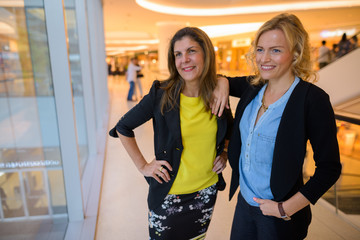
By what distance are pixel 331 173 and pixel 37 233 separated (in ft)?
6.14

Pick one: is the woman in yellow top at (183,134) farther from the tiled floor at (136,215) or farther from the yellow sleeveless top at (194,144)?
the tiled floor at (136,215)

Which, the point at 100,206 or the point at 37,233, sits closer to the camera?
the point at 37,233

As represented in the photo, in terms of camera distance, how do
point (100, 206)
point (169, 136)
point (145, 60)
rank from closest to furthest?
point (169, 136)
point (100, 206)
point (145, 60)

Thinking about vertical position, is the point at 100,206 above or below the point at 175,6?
below

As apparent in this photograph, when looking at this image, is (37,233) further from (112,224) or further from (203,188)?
(203,188)

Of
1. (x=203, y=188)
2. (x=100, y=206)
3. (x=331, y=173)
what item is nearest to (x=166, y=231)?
(x=203, y=188)

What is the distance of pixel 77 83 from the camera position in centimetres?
422

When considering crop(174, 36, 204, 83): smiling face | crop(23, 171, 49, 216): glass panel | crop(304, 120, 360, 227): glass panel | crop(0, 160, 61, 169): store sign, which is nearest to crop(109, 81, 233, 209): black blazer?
crop(174, 36, 204, 83): smiling face

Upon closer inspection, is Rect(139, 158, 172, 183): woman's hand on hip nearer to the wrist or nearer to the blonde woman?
the blonde woman

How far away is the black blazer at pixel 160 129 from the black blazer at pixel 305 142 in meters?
0.35

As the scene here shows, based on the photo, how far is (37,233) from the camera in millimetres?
1735

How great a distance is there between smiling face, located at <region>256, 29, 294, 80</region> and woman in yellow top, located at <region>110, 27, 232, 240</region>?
29 cm

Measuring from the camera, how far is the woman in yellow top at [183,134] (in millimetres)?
1318

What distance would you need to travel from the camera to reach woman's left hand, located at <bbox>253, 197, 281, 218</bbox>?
1188mm
